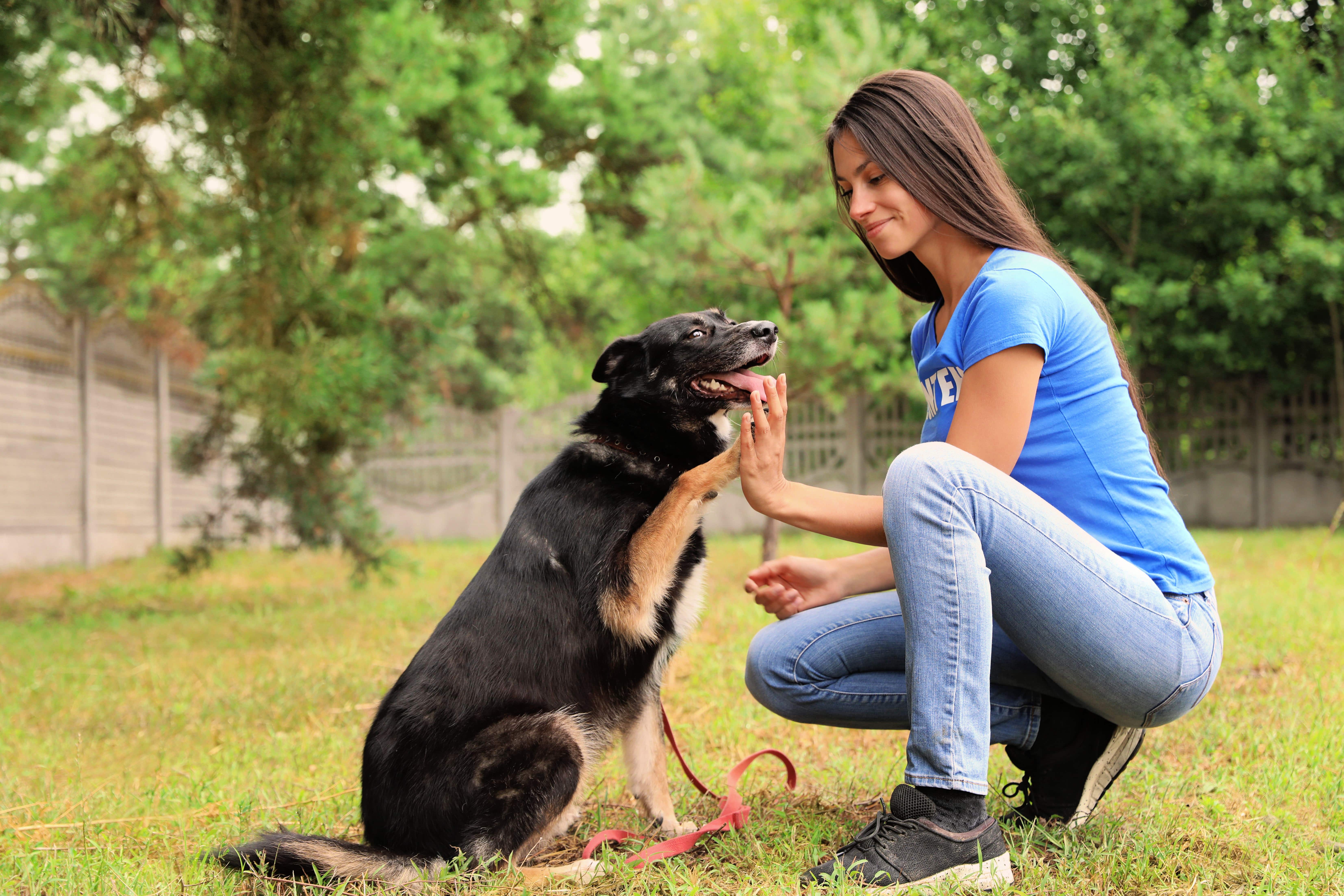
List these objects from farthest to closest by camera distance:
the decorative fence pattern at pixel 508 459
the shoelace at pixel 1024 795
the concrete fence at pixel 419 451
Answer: the decorative fence pattern at pixel 508 459, the concrete fence at pixel 419 451, the shoelace at pixel 1024 795

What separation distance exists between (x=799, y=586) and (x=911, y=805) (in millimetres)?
736

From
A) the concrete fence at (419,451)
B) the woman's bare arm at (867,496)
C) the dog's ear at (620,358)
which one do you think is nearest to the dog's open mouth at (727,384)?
the dog's ear at (620,358)

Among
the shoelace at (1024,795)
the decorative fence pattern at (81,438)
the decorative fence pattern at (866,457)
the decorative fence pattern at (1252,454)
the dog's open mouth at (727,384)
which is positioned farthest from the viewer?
the decorative fence pattern at (866,457)

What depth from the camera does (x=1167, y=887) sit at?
1.98 m

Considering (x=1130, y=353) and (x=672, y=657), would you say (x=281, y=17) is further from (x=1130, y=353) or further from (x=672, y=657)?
(x=1130, y=353)

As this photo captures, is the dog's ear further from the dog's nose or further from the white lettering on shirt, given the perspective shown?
the white lettering on shirt

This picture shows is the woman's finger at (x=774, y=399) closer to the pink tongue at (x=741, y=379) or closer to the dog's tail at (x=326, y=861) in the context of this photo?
the pink tongue at (x=741, y=379)

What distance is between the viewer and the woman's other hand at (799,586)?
253cm

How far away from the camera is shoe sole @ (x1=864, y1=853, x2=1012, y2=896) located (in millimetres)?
1881

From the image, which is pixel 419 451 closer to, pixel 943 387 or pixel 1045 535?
pixel 943 387

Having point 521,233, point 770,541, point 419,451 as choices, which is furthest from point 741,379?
point 419,451

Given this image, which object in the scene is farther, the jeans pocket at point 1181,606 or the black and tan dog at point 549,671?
the black and tan dog at point 549,671

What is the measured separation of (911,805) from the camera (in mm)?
1950

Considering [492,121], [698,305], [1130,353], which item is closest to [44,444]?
[492,121]
